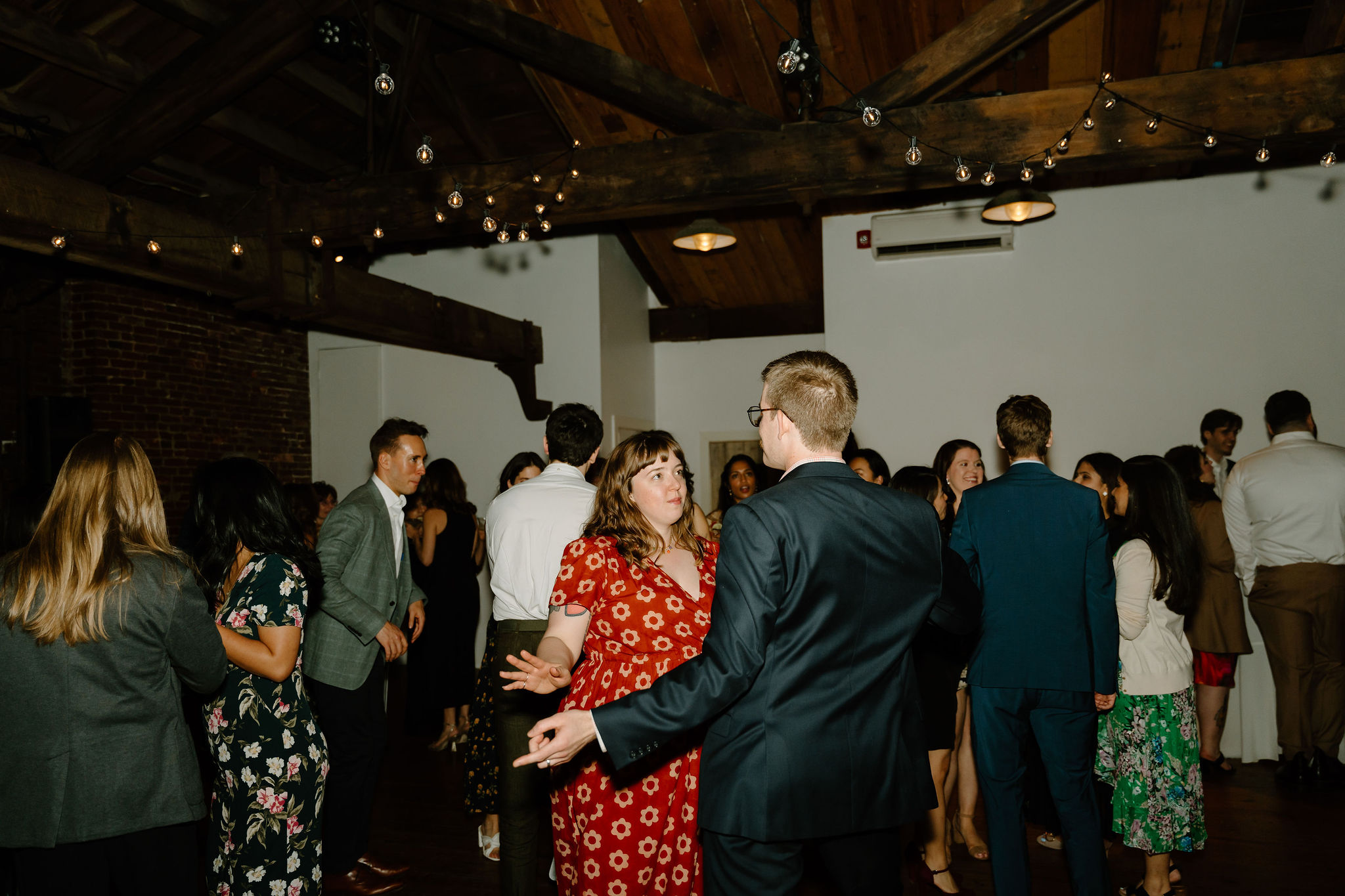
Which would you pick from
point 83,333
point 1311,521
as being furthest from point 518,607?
point 83,333

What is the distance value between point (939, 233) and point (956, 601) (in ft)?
15.0

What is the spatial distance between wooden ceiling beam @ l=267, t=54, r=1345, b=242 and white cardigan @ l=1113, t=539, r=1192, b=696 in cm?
198

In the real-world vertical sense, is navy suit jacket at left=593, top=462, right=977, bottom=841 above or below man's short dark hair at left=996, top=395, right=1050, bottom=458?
below

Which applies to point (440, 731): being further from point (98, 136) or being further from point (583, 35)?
point (583, 35)

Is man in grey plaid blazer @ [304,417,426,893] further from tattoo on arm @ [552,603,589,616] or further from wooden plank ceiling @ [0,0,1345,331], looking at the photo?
wooden plank ceiling @ [0,0,1345,331]

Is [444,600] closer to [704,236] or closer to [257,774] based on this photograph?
[257,774]

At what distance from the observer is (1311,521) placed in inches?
168

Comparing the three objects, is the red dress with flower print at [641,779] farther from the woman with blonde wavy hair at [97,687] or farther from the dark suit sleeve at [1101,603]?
the dark suit sleeve at [1101,603]

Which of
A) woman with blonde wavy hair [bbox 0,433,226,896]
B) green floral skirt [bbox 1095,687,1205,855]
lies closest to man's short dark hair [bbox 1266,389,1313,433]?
green floral skirt [bbox 1095,687,1205,855]

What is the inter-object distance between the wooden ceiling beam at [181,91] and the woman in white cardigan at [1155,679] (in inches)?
178

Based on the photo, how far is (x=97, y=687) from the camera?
1883 mm

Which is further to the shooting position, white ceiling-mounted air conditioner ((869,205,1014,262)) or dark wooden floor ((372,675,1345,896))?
white ceiling-mounted air conditioner ((869,205,1014,262))

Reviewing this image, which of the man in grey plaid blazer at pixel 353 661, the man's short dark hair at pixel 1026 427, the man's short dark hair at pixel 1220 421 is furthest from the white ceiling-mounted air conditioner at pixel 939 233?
the man in grey plaid blazer at pixel 353 661

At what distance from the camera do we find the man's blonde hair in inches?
68.3
